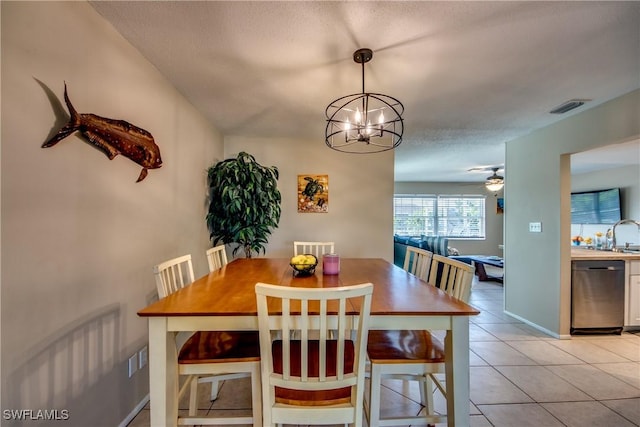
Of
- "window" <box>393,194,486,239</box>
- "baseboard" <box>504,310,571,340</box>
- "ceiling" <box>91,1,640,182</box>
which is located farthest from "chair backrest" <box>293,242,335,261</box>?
"window" <box>393,194,486,239</box>

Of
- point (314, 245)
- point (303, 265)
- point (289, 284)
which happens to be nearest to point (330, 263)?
point (303, 265)

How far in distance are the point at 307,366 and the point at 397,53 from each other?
6.07ft

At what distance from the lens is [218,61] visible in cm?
192

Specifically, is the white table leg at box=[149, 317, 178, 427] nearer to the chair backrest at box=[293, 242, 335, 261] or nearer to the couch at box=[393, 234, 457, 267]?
the chair backrest at box=[293, 242, 335, 261]

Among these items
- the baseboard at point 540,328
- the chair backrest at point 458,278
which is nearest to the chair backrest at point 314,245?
the chair backrest at point 458,278

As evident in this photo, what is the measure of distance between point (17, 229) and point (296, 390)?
4.15 feet

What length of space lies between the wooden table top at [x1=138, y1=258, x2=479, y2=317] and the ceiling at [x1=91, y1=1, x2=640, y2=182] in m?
1.44

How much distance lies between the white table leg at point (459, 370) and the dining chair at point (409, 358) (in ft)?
0.35

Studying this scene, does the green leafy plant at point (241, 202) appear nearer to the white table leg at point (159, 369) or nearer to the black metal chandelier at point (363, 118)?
the black metal chandelier at point (363, 118)

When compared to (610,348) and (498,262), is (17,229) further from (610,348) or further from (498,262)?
(498,262)

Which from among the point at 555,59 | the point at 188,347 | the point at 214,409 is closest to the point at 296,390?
the point at 188,347

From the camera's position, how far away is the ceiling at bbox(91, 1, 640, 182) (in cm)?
145

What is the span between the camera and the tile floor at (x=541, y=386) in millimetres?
1790

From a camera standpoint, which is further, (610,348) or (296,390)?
(610,348)
